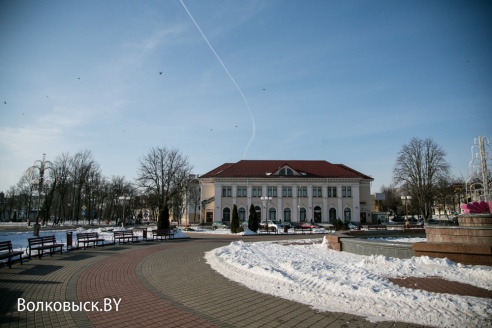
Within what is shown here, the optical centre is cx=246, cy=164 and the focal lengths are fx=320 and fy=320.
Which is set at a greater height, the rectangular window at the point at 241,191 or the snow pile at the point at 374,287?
the rectangular window at the point at 241,191

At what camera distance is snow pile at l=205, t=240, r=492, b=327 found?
5652 mm

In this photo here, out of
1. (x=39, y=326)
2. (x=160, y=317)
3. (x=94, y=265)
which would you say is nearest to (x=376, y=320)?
(x=160, y=317)

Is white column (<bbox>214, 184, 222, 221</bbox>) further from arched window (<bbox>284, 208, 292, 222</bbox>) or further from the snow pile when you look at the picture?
the snow pile

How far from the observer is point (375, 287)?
7398 mm

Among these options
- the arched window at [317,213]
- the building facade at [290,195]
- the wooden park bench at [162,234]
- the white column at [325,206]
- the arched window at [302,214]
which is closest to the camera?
the wooden park bench at [162,234]

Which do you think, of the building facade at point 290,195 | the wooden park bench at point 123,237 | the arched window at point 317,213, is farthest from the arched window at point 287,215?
the wooden park bench at point 123,237

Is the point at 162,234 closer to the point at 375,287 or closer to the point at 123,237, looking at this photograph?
the point at 123,237

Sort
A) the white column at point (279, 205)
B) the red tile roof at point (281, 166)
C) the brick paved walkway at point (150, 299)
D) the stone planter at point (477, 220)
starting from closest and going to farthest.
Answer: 1. the brick paved walkway at point (150, 299)
2. the stone planter at point (477, 220)
3. the white column at point (279, 205)
4. the red tile roof at point (281, 166)

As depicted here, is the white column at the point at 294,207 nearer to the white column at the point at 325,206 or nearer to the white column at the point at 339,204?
the white column at the point at 325,206

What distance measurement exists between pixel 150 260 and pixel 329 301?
8.71m

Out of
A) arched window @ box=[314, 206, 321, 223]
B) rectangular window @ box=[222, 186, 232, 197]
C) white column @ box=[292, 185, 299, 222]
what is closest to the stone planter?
white column @ box=[292, 185, 299, 222]

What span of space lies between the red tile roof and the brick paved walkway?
5218 centimetres

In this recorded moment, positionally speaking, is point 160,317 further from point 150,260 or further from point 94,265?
point 150,260

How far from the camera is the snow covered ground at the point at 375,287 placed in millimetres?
5648
